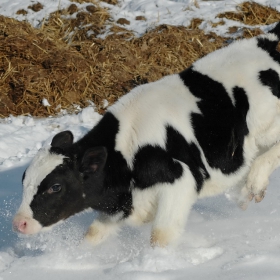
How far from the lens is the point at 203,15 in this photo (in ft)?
38.1

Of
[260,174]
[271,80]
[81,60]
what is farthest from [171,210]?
[81,60]

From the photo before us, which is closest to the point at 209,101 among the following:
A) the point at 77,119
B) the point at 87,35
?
the point at 77,119

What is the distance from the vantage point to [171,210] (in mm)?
5250

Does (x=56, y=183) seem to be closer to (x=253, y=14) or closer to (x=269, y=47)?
(x=269, y=47)

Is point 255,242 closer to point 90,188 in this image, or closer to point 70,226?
point 90,188

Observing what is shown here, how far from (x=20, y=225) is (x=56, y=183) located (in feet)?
1.36

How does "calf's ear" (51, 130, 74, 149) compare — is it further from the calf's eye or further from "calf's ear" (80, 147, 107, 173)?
the calf's eye

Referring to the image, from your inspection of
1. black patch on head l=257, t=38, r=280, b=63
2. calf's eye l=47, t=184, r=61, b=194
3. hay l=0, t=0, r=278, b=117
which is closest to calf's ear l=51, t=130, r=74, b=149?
calf's eye l=47, t=184, r=61, b=194

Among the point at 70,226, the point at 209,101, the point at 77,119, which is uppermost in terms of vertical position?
the point at 209,101

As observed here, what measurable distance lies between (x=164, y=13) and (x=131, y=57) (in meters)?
1.91

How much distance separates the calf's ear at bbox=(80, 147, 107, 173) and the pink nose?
0.63 m

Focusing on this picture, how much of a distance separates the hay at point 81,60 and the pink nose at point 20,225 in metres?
4.57

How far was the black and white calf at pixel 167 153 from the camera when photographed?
5164mm

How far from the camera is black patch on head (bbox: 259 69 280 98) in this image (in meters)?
5.94
